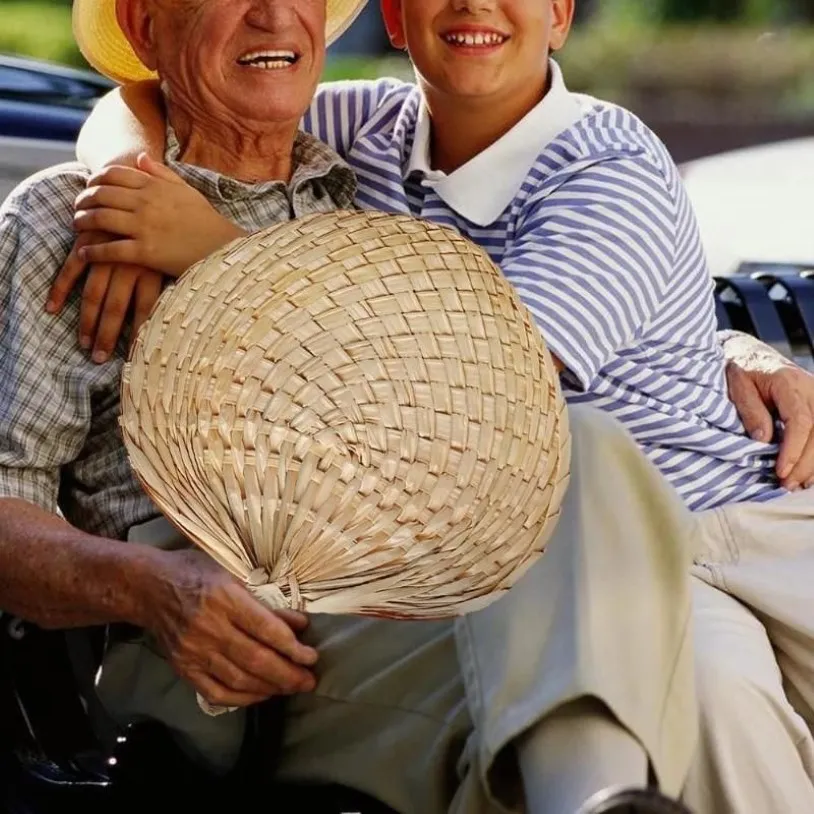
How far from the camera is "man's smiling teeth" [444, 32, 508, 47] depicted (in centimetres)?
257

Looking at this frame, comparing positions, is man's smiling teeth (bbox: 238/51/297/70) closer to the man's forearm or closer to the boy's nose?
the boy's nose

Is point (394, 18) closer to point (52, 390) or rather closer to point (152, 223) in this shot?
point (152, 223)

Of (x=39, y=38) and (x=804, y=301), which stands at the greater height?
(x=804, y=301)

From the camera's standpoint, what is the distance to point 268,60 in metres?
2.55

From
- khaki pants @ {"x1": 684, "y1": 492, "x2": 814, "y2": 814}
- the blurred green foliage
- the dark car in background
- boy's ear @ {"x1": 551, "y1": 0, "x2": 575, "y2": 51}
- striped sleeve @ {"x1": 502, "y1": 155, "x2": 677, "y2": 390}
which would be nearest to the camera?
khaki pants @ {"x1": 684, "y1": 492, "x2": 814, "y2": 814}

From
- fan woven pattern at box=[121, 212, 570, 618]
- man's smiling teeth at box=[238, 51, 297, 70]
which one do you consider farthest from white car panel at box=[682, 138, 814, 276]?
fan woven pattern at box=[121, 212, 570, 618]

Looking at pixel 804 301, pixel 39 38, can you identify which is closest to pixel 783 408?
pixel 804 301

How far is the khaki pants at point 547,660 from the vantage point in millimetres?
1876

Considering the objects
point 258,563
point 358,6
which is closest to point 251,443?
point 258,563

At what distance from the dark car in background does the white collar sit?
116cm

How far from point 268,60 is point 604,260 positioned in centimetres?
59

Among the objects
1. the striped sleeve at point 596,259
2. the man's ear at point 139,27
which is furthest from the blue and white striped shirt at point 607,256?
the man's ear at point 139,27

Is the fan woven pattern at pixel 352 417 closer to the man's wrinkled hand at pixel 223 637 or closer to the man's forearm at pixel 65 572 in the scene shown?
the man's wrinkled hand at pixel 223 637

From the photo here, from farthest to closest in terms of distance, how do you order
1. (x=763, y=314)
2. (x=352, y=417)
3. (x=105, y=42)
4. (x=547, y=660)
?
1. (x=763, y=314)
2. (x=105, y=42)
3. (x=547, y=660)
4. (x=352, y=417)
